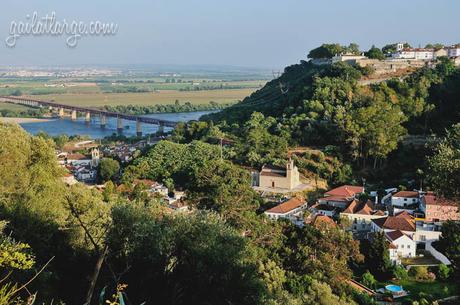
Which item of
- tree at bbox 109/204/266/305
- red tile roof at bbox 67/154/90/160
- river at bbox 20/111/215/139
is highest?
tree at bbox 109/204/266/305

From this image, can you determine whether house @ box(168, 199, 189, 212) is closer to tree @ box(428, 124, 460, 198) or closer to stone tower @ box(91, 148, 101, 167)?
stone tower @ box(91, 148, 101, 167)

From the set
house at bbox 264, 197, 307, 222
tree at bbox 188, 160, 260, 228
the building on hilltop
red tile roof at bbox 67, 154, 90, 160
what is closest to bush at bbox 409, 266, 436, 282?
the building on hilltop

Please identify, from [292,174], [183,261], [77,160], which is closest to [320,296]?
[183,261]

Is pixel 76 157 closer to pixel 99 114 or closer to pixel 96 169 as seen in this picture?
pixel 96 169

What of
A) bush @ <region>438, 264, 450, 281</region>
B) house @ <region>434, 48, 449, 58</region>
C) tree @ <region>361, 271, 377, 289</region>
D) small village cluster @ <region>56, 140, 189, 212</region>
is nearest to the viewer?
tree @ <region>361, 271, 377, 289</region>

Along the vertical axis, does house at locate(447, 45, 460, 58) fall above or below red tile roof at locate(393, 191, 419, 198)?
above

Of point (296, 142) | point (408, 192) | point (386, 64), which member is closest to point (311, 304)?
point (408, 192)

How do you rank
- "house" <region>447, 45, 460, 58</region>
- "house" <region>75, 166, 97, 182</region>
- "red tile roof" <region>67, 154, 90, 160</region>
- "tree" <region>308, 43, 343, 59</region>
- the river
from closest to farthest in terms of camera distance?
"house" <region>75, 166, 97, 182</region>
"red tile roof" <region>67, 154, 90, 160</region>
"house" <region>447, 45, 460, 58</region>
"tree" <region>308, 43, 343, 59</region>
the river

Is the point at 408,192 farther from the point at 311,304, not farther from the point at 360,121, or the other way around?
the point at 311,304
